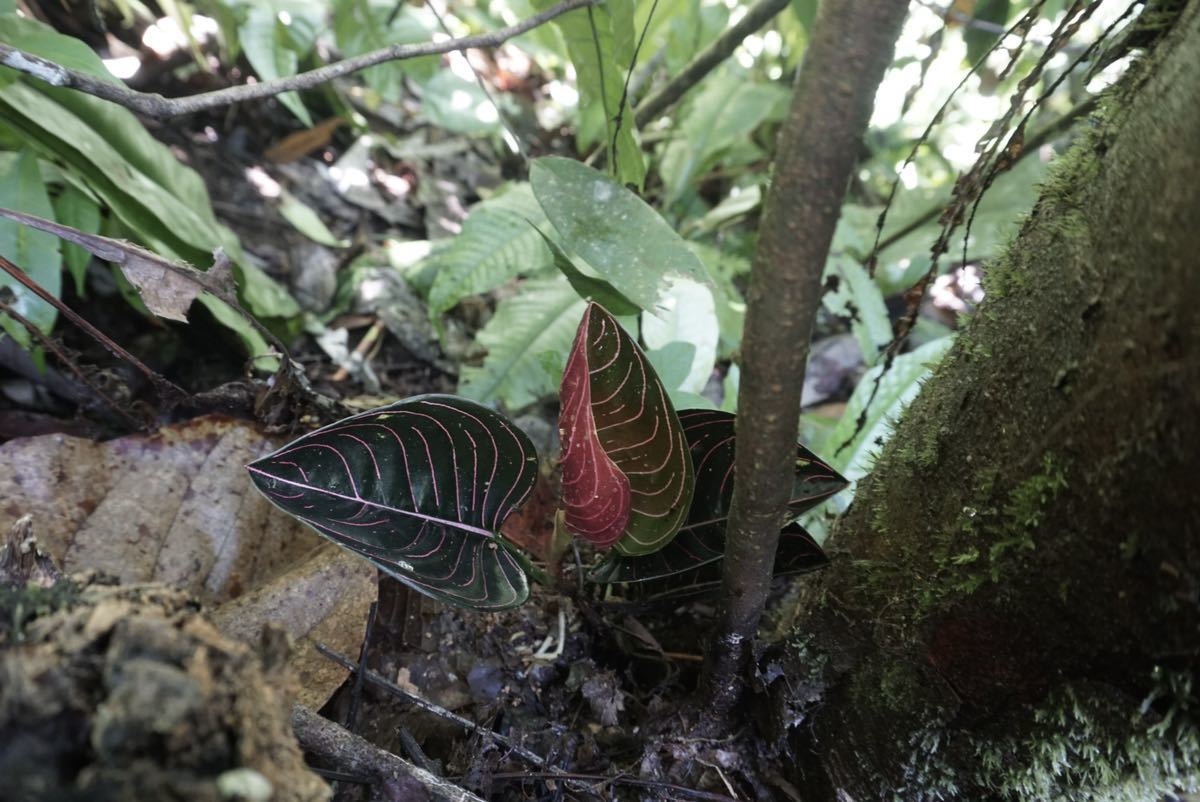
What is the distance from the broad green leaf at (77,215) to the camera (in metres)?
1.30

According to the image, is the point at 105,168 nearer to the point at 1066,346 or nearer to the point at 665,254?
the point at 665,254

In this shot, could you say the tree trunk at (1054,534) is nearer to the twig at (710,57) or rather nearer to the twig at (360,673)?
the twig at (360,673)

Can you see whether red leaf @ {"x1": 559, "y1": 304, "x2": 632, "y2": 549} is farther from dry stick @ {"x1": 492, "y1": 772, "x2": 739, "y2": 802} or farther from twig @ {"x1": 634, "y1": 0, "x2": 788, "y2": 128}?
twig @ {"x1": 634, "y1": 0, "x2": 788, "y2": 128}

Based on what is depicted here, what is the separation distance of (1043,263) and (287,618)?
41.6 inches

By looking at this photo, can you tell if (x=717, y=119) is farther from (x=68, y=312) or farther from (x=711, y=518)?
(x=68, y=312)

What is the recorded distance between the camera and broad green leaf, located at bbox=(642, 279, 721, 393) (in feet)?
5.19

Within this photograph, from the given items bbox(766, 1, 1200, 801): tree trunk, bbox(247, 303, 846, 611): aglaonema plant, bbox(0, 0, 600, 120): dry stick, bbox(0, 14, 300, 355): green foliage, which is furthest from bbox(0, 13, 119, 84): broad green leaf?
bbox(766, 1, 1200, 801): tree trunk

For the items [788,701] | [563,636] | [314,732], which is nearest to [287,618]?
[314,732]

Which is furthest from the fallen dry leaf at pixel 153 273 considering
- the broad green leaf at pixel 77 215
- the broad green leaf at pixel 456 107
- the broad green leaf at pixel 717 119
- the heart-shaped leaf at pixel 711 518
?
the broad green leaf at pixel 717 119

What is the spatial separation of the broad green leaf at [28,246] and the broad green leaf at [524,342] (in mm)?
777

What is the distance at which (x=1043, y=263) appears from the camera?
708 millimetres

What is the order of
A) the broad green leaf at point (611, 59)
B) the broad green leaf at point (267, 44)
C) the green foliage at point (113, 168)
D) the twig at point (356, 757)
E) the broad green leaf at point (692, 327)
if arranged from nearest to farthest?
the twig at point (356, 757)
the green foliage at point (113, 168)
the broad green leaf at point (611, 59)
the broad green leaf at point (692, 327)
the broad green leaf at point (267, 44)

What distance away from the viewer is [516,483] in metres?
0.98

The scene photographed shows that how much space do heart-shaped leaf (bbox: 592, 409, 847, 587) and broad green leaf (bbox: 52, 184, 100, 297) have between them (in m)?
1.16
